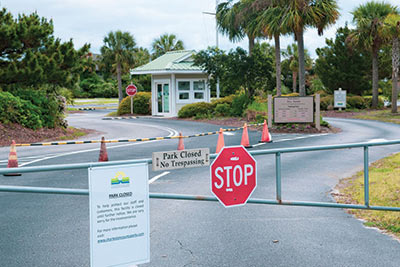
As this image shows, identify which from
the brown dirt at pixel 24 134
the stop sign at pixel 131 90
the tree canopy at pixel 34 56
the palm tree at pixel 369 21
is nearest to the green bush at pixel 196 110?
the stop sign at pixel 131 90

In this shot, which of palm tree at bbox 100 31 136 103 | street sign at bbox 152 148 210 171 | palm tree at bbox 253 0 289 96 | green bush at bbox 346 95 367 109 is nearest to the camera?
street sign at bbox 152 148 210 171

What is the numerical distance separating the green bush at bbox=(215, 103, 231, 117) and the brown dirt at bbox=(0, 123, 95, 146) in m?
12.1

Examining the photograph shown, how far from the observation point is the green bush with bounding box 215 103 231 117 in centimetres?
3244

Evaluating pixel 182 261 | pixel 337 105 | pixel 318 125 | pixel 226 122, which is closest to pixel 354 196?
pixel 182 261

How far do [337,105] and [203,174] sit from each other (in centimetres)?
3057

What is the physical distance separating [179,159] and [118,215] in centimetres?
100

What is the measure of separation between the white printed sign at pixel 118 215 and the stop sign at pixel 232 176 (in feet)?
2.95

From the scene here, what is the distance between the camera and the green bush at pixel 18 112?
20900 millimetres

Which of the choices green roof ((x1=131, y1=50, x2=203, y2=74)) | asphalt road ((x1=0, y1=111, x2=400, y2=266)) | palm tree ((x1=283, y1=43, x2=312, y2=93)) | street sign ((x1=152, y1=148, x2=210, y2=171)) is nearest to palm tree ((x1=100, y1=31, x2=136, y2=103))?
green roof ((x1=131, y1=50, x2=203, y2=74))

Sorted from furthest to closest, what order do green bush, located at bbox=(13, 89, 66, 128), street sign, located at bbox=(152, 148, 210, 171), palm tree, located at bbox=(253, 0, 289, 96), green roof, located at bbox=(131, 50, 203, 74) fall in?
green roof, located at bbox=(131, 50, 203, 74), palm tree, located at bbox=(253, 0, 289, 96), green bush, located at bbox=(13, 89, 66, 128), street sign, located at bbox=(152, 148, 210, 171)

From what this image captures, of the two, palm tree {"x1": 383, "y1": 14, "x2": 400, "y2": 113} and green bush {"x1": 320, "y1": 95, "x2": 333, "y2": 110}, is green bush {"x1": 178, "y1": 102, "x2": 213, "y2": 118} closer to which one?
green bush {"x1": 320, "y1": 95, "x2": 333, "y2": 110}

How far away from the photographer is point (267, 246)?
20.8 ft

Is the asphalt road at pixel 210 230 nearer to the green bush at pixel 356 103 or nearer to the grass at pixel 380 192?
the grass at pixel 380 192

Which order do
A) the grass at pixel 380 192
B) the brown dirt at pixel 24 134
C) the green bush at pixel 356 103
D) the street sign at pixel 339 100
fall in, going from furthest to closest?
1. the green bush at pixel 356 103
2. the street sign at pixel 339 100
3. the brown dirt at pixel 24 134
4. the grass at pixel 380 192
